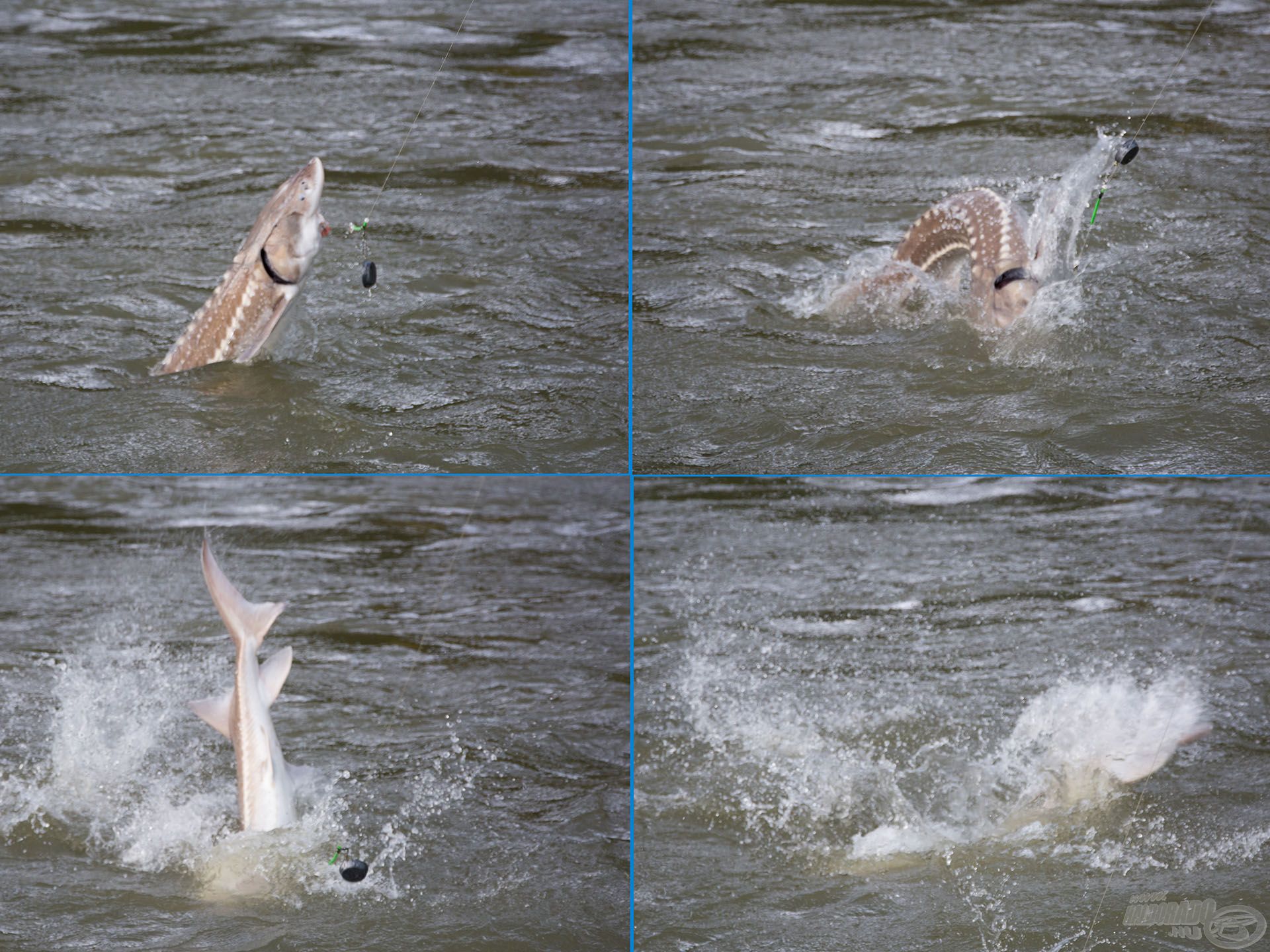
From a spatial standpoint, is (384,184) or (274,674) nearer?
(274,674)

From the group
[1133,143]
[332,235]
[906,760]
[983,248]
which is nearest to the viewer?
[1133,143]

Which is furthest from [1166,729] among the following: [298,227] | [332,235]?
[332,235]

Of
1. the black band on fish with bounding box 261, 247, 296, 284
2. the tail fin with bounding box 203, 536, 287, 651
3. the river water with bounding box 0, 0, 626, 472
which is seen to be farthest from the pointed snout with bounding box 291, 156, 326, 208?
the tail fin with bounding box 203, 536, 287, 651

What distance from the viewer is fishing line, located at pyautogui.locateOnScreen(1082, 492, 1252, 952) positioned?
73.1 inches

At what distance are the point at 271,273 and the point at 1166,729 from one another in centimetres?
172

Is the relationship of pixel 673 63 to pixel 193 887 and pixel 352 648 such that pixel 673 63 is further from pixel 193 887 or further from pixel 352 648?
pixel 193 887

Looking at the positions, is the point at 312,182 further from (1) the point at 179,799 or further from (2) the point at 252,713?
(1) the point at 179,799

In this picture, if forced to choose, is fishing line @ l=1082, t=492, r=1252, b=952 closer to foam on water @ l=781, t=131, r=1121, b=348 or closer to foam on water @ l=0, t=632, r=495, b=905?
foam on water @ l=781, t=131, r=1121, b=348

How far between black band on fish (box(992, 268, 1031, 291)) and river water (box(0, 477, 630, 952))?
0.99 m

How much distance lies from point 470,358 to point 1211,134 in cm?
204

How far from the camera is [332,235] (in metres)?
2.86

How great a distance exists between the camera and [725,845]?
205cm

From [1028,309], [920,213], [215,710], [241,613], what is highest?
[920,213]

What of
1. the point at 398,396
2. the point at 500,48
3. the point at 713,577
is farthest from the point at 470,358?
the point at 500,48
